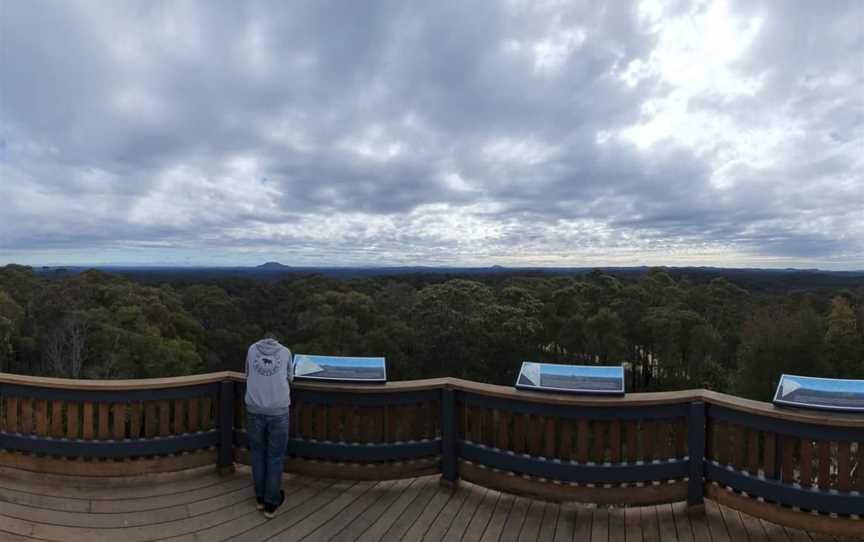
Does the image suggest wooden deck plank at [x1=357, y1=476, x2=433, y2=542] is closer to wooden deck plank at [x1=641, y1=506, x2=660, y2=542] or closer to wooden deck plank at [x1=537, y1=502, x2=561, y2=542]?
wooden deck plank at [x1=537, y1=502, x2=561, y2=542]

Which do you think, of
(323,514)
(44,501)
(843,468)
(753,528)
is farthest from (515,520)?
(44,501)

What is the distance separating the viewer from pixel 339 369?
180 inches

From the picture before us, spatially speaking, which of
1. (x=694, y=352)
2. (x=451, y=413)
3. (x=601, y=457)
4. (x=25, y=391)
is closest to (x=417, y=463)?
(x=451, y=413)

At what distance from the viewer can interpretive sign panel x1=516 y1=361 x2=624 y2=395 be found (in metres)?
3.96

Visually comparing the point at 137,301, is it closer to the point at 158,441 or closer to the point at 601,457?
the point at 158,441

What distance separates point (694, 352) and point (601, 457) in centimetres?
3452

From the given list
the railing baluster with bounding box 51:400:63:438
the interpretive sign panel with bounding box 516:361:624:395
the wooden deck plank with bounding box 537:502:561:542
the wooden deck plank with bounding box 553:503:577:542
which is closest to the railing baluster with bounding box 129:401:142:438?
the railing baluster with bounding box 51:400:63:438

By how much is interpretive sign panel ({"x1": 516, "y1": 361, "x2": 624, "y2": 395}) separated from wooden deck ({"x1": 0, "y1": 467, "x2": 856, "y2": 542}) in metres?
0.97

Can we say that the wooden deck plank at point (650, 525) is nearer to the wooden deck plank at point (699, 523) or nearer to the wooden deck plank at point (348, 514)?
the wooden deck plank at point (699, 523)

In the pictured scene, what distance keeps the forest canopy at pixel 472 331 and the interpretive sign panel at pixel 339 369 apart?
77.0 feet

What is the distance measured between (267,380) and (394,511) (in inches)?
57.4

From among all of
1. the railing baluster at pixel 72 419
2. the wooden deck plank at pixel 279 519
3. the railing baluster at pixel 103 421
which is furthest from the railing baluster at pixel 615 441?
the railing baluster at pixel 72 419

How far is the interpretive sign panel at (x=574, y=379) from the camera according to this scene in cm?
396

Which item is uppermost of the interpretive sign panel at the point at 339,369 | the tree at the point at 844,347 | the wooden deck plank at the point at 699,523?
the interpretive sign panel at the point at 339,369
